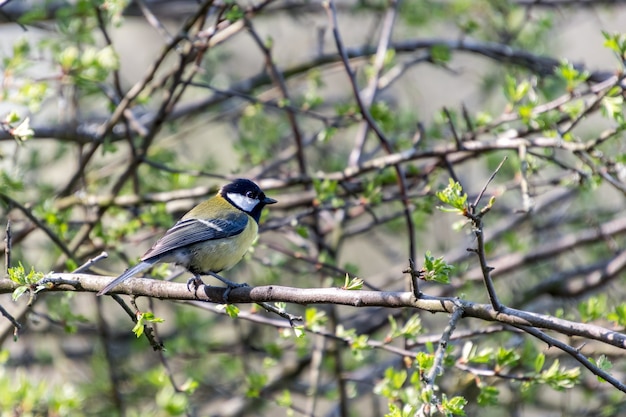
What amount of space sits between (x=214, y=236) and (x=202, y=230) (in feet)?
0.23

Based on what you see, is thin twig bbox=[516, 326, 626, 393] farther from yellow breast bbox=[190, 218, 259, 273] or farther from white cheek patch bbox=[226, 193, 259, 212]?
white cheek patch bbox=[226, 193, 259, 212]

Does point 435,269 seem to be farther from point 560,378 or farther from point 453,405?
point 560,378

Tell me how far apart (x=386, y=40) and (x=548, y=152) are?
1396 millimetres

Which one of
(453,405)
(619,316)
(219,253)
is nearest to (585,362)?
(453,405)

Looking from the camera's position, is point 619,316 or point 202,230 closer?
point 619,316

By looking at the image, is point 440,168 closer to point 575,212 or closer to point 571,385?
point 571,385

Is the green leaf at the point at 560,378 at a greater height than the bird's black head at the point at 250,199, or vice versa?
the bird's black head at the point at 250,199

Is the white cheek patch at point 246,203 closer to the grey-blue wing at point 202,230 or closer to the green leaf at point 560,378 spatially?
the grey-blue wing at point 202,230

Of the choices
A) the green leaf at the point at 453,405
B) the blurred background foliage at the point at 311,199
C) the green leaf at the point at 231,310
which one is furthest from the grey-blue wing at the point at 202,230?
the green leaf at the point at 453,405

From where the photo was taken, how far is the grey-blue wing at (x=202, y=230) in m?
3.85

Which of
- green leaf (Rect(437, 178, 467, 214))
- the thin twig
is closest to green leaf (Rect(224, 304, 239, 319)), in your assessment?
green leaf (Rect(437, 178, 467, 214))

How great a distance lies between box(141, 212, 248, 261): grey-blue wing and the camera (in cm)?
385

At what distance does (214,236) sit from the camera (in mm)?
4023

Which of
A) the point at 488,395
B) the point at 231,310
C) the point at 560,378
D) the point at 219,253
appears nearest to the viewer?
the point at 231,310
